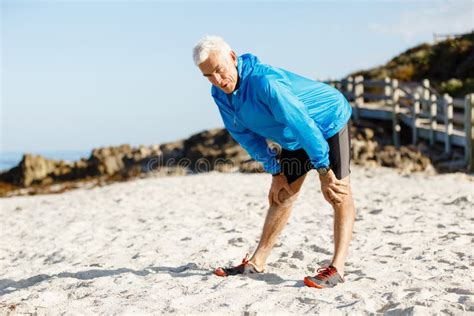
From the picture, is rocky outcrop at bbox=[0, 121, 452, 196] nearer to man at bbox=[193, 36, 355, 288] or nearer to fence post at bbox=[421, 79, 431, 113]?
fence post at bbox=[421, 79, 431, 113]

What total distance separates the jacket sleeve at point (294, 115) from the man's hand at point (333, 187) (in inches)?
6.3

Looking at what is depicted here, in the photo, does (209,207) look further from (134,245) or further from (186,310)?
(186,310)

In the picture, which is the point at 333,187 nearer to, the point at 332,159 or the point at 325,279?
the point at 332,159

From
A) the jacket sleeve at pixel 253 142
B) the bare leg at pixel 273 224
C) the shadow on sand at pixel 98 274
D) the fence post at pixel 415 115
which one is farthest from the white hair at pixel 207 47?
the fence post at pixel 415 115

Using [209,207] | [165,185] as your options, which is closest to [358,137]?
[165,185]

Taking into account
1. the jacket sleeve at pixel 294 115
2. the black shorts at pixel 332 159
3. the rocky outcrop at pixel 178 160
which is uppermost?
the jacket sleeve at pixel 294 115

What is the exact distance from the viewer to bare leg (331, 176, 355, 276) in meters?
4.48

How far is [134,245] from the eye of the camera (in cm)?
683

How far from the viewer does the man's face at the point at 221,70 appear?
415 centimetres

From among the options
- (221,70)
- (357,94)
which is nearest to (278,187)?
(221,70)

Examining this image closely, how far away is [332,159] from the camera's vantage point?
14.4 feet

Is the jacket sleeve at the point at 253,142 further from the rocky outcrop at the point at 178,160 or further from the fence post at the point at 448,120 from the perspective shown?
the fence post at the point at 448,120

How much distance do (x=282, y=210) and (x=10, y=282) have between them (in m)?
2.59

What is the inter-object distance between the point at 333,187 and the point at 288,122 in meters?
0.61
